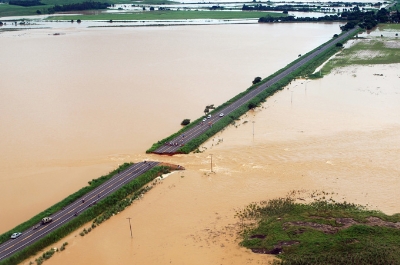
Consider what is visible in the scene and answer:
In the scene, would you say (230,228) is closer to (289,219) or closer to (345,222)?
(289,219)

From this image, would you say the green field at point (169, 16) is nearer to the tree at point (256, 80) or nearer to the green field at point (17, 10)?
the green field at point (17, 10)

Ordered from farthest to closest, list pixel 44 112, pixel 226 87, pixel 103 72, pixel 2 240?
pixel 103 72 → pixel 226 87 → pixel 44 112 → pixel 2 240

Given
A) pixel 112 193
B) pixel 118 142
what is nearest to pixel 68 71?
pixel 118 142

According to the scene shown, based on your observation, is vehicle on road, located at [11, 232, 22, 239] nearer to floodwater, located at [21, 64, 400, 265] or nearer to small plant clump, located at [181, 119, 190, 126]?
floodwater, located at [21, 64, 400, 265]

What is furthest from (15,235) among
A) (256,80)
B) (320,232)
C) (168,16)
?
(168,16)

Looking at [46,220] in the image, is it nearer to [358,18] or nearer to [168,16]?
[358,18]

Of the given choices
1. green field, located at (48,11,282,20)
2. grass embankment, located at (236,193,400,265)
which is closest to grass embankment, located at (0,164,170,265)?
grass embankment, located at (236,193,400,265)
